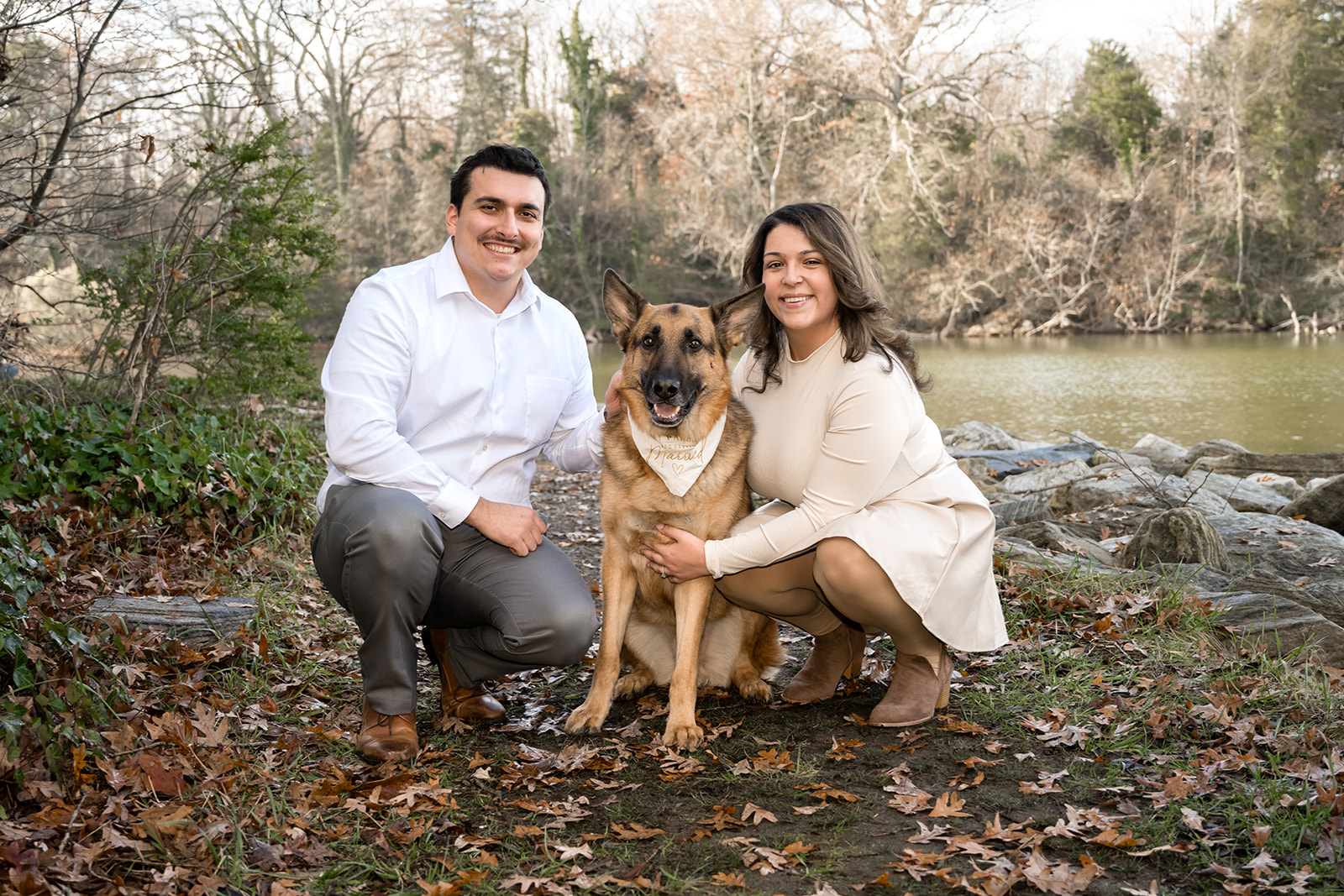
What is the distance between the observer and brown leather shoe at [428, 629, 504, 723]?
372 cm

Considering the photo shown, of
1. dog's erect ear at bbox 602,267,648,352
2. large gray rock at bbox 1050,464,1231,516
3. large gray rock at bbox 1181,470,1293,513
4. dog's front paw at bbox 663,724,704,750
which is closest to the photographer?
dog's front paw at bbox 663,724,704,750

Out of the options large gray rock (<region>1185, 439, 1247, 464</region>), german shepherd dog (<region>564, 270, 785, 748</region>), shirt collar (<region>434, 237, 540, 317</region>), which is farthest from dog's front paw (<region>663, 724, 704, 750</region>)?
large gray rock (<region>1185, 439, 1247, 464</region>)

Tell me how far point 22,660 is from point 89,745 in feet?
1.20

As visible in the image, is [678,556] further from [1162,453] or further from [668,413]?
[1162,453]

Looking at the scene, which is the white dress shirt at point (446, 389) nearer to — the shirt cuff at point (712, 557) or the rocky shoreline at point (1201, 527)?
the shirt cuff at point (712, 557)

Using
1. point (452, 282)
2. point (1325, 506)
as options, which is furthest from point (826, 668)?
point (1325, 506)

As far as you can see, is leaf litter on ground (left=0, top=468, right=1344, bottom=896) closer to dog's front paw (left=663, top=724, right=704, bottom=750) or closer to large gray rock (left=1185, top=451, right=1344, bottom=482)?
dog's front paw (left=663, top=724, right=704, bottom=750)

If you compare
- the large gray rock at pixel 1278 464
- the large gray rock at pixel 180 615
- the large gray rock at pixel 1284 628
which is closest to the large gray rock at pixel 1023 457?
the large gray rock at pixel 1278 464

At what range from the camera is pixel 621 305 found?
3.88 metres

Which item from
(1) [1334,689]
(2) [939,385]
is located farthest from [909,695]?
(2) [939,385]

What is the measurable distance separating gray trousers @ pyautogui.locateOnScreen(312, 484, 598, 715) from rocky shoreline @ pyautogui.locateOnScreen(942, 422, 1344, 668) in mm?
2907

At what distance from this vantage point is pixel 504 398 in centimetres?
381

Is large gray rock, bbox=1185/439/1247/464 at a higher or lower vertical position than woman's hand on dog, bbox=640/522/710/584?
lower

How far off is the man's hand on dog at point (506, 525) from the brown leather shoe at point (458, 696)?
555 mm
